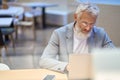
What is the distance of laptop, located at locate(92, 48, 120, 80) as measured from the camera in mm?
629

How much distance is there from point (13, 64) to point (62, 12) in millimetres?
2615

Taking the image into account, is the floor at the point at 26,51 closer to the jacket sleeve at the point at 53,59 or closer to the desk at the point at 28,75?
the jacket sleeve at the point at 53,59

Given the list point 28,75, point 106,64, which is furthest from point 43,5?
point 106,64

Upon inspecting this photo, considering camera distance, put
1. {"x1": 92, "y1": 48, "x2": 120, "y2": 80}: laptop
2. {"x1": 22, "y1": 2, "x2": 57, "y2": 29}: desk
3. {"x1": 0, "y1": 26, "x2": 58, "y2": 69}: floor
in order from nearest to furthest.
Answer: {"x1": 92, "y1": 48, "x2": 120, "y2": 80}: laptop → {"x1": 0, "y1": 26, "x2": 58, "y2": 69}: floor → {"x1": 22, "y1": 2, "x2": 57, "y2": 29}: desk

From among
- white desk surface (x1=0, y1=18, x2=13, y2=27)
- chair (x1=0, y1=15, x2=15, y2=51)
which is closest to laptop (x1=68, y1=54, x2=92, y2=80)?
chair (x1=0, y1=15, x2=15, y2=51)

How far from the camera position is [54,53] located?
1925 mm

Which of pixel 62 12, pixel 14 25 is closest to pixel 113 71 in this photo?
pixel 14 25

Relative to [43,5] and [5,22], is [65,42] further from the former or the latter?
[43,5]

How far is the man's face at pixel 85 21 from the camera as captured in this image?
1.83 meters

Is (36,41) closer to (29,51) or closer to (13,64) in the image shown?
(29,51)

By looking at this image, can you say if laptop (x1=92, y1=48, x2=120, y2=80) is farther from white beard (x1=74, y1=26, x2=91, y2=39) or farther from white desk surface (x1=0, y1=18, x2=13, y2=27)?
white desk surface (x1=0, y1=18, x2=13, y2=27)

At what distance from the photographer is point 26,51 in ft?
15.2

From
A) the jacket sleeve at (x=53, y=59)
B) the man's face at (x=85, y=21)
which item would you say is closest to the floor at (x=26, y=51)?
the jacket sleeve at (x=53, y=59)

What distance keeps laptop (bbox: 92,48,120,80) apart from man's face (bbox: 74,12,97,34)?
3.83ft
